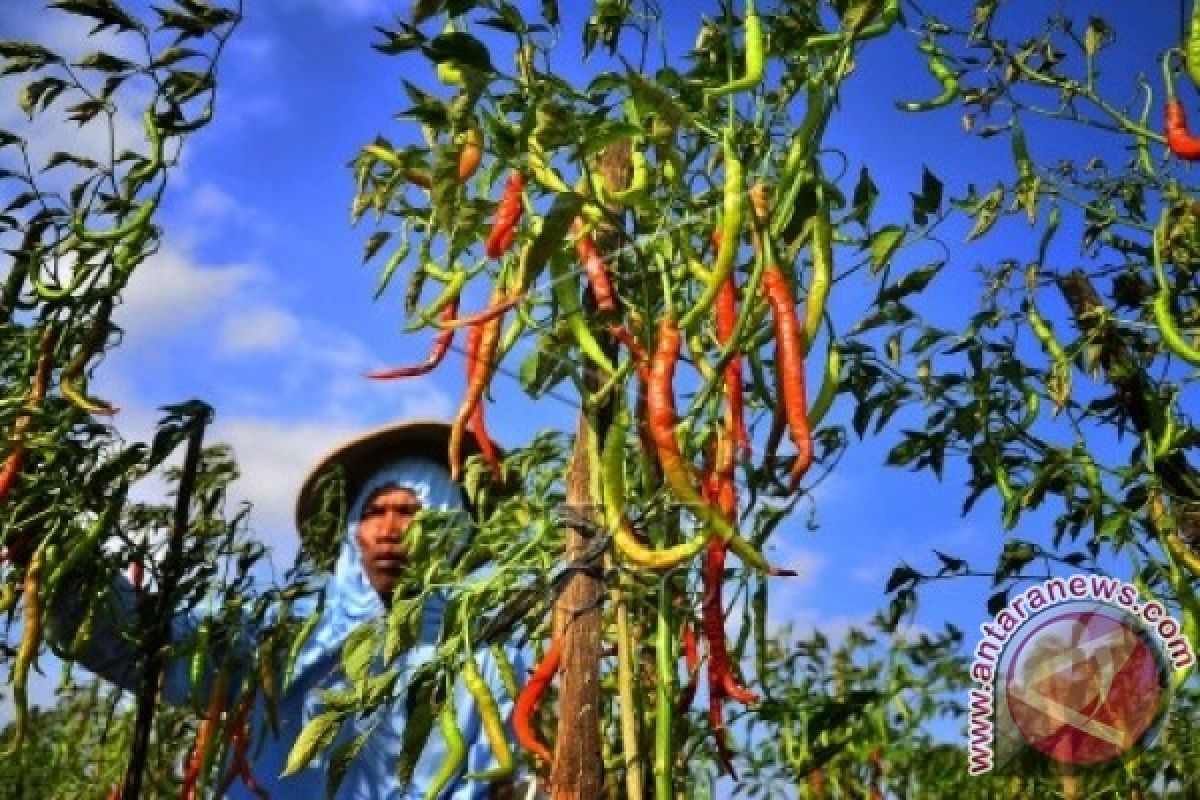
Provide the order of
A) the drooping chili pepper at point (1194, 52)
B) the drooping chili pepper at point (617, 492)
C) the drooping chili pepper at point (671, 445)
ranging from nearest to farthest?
the drooping chili pepper at point (671, 445) < the drooping chili pepper at point (617, 492) < the drooping chili pepper at point (1194, 52)

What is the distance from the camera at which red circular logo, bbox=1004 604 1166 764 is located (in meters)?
2.52

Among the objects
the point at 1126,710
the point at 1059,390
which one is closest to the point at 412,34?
the point at 1059,390

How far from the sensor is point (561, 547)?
1790 millimetres

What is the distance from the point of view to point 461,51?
1274 mm

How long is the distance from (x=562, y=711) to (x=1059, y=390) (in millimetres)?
1188

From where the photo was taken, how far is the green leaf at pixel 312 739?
1537mm

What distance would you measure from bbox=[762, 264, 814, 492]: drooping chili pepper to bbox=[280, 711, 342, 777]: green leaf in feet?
2.26

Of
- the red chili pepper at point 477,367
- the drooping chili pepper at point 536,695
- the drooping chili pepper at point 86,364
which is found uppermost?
the drooping chili pepper at point 86,364

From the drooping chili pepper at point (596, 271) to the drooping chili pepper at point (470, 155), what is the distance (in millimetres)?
155

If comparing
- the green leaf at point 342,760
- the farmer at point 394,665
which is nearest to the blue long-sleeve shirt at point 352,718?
the farmer at point 394,665

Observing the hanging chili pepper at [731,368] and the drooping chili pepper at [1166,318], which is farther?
the drooping chili pepper at [1166,318]

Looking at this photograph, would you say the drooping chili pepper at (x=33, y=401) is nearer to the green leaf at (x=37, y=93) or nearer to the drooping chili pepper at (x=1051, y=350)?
the green leaf at (x=37, y=93)

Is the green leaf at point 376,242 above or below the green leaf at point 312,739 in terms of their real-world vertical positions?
above

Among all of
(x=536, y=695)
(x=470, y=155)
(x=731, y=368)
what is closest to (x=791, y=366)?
(x=731, y=368)
